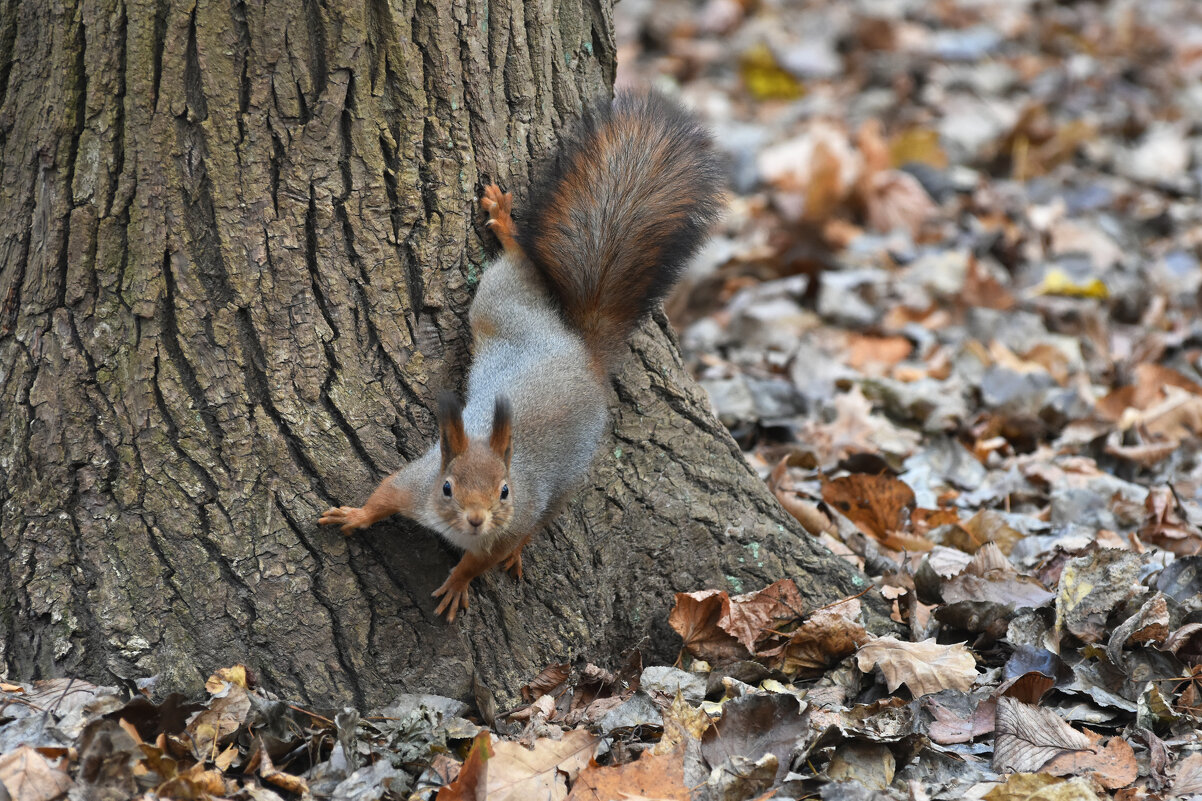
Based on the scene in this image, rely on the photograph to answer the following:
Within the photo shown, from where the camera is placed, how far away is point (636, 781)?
222 cm

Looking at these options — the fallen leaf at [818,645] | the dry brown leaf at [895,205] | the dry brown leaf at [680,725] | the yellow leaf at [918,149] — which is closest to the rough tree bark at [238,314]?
the dry brown leaf at [680,725]

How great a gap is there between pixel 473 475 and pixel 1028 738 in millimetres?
1304

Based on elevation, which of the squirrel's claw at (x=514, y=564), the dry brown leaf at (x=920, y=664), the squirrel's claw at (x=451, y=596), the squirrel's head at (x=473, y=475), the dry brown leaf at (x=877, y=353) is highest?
the dry brown leaf at (x=877, y=353)

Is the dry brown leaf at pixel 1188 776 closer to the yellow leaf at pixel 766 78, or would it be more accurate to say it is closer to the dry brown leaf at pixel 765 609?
the dry brown leaf at pixel 765 609

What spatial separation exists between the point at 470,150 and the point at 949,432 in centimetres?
232

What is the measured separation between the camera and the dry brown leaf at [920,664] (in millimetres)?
2594

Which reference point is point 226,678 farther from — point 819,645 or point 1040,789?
point 1040,789

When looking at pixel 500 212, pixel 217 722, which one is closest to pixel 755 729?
pixel 217 722

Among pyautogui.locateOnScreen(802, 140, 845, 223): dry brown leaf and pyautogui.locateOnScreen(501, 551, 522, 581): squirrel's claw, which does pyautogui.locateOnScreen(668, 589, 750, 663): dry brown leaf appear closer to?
pyautogui.locateOnScreen(501, 551, 522, 581): squirrel's claw

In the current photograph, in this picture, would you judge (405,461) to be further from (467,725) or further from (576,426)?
(467,725)

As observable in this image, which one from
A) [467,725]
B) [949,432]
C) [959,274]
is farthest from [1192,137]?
[467,725]

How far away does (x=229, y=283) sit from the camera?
93.2 inches

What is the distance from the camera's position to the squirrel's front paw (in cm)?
249

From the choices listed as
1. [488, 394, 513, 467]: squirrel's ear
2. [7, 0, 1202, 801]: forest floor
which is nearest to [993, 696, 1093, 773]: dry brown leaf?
[7, 0, 1202, 801]: forest floor
